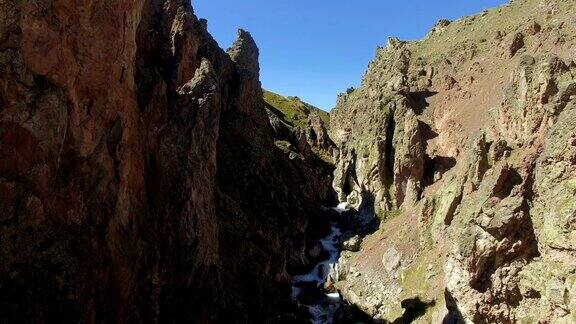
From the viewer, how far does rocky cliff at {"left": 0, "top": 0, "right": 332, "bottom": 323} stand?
90.2 feet

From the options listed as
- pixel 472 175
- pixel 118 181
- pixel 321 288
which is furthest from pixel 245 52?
pixel 118 181

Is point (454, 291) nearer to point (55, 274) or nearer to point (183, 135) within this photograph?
point (183, 135)

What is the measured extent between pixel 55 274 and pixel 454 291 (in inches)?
1174

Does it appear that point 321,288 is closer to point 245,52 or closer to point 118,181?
point 118,181

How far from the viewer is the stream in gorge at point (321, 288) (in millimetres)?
58547

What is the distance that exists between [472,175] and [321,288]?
92.3 ft

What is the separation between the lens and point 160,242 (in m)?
40.0

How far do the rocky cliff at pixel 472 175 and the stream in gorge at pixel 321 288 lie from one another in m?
2.33

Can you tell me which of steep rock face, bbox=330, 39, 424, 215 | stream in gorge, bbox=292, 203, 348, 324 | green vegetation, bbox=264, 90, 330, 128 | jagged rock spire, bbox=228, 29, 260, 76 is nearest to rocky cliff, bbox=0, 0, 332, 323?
stream in gorge, bbox=292, 203, 348, 324

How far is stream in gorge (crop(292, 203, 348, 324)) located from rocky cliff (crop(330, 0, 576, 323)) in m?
2.33

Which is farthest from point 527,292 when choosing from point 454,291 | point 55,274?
point 55,274

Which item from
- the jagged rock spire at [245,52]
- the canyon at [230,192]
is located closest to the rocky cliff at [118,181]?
the canyon at [230,192]

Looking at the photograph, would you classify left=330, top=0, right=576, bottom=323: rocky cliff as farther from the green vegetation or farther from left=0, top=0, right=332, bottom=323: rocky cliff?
the green vegetation

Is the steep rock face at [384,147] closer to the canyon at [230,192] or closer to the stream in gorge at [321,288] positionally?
the canyon at [230,192]
